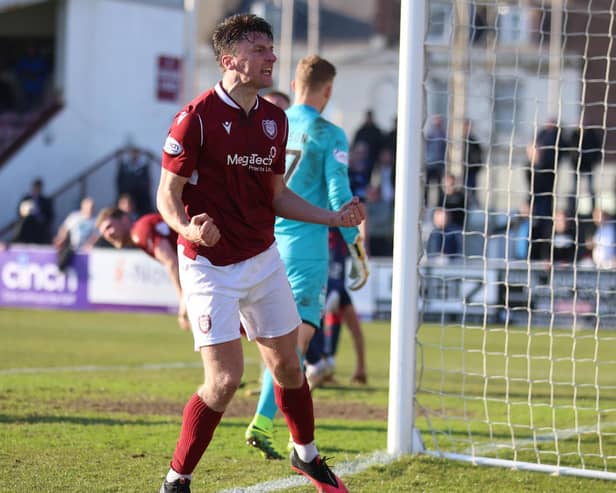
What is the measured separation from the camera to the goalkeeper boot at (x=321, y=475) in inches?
222

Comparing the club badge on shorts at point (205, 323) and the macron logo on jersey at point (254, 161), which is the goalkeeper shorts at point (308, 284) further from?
the club badge on shorts at point (205, 323)

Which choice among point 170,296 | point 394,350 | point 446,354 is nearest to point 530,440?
point 394,350

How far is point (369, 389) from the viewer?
10.5 metres

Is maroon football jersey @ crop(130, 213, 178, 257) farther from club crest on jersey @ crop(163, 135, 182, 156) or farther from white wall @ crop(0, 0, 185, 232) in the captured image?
white wall @ crop(0, 0, 185, 232)

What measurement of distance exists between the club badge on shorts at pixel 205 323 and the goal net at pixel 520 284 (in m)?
1.94

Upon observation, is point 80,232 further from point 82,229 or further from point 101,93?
point 101,93

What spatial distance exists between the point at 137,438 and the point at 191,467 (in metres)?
2.09

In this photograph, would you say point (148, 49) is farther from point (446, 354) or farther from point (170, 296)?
point (446, 354)

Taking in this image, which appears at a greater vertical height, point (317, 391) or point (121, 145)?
point (121, 145)

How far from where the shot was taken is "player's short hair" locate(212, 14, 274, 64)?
5336mm

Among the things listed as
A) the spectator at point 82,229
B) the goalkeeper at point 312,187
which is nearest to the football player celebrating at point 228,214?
the goalkeeper at point 312,187

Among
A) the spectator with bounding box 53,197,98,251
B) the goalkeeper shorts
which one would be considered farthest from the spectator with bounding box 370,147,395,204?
the goalkeeper shorts

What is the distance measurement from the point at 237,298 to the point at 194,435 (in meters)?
0.67

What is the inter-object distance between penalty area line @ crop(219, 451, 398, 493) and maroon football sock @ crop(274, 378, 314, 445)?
39 cm
